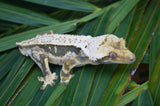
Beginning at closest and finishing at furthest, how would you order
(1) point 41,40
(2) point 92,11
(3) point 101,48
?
(3) point 101,48, (1) point 41,40, (2) point 92,11

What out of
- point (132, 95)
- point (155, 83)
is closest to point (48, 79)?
point (132, 95)

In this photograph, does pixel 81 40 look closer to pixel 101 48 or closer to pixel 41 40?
pixel 101 48

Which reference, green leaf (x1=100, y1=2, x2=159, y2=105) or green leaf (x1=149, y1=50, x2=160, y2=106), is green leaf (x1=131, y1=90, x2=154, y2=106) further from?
green leaf (x1=100, y1=2, x2=159, y2=105)

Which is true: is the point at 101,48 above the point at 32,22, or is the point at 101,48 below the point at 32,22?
below

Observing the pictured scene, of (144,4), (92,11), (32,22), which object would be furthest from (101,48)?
(32,22)

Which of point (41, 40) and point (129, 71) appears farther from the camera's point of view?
point (41, 40)

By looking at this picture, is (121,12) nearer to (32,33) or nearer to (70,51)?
(70,51)

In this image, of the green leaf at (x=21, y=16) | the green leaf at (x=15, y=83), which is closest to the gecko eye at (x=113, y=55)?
the green leaf at (x=15, y=83)
